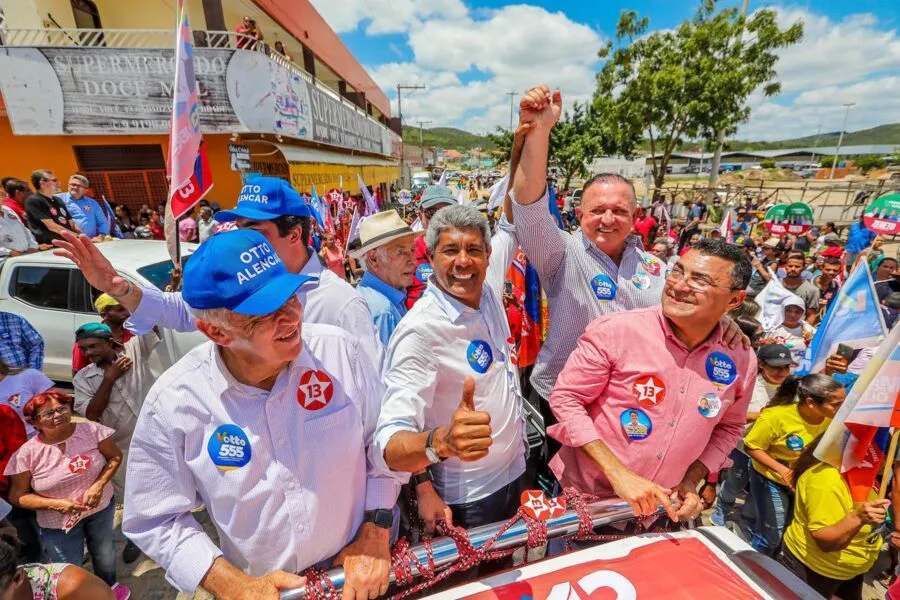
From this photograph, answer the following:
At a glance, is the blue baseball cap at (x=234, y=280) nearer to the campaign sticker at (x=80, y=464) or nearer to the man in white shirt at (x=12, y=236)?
the campaign sticker at (x=80, y=464)

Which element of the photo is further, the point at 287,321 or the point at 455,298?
the point at 455,298

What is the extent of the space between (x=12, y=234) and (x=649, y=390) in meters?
7.53

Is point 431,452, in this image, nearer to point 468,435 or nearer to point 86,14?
point 468,435

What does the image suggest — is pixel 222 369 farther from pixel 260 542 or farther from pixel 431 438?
pixel 431 438

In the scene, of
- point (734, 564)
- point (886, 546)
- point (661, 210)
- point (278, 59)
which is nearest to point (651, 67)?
point (661, 210)

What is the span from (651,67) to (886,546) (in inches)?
627

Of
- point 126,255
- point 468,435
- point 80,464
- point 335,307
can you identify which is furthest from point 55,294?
point 468,435

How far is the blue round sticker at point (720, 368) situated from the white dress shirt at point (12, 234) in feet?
24.1

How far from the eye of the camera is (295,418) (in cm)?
131

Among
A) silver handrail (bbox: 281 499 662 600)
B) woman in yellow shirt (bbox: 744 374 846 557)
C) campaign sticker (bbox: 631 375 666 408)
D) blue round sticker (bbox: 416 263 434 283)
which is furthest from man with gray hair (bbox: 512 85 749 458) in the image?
blue round sticker (bbox: 416 263 434 283)

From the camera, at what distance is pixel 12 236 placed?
541 cm

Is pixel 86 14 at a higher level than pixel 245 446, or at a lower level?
higher

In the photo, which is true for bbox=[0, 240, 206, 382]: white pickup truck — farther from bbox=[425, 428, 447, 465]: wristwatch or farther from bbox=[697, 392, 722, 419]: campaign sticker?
bbox=[697, 392, 722, 419]: campaign sticker

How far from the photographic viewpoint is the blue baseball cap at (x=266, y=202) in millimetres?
2107
